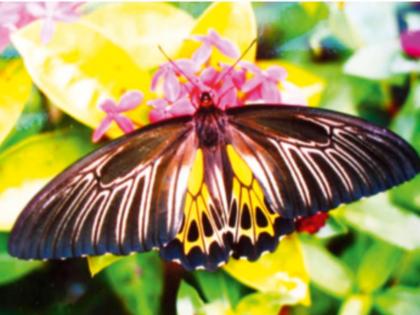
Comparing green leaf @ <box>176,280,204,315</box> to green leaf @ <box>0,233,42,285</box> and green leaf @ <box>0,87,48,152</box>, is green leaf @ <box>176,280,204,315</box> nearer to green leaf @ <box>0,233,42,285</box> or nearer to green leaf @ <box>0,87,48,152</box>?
green leaf @ <box>0,233,42,285</box>

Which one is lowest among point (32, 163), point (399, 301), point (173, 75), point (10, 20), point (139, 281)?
point (399, 301)

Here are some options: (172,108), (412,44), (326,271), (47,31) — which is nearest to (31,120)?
(47,31)

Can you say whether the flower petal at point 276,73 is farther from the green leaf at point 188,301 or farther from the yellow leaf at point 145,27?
the green leaf at point 188,301

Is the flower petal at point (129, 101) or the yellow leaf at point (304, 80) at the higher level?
the flower petal at point (129, 101)

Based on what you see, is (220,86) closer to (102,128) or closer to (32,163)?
(102,128)

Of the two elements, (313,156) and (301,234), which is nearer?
(313,156)

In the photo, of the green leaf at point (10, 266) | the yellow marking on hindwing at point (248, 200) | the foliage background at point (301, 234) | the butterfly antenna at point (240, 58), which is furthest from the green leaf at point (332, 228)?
the green leaf at point (10, 266)

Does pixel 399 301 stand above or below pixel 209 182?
below

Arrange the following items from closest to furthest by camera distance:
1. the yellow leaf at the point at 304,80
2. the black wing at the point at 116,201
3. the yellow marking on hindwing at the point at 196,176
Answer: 1. the black wing at the point at 116,201
2. the yellow marking on hindwing at the point at 196,176
3. the yellow leaf at the point at 304,80
